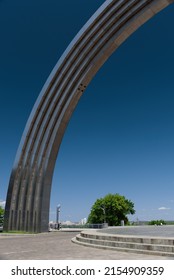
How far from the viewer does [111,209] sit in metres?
69.9

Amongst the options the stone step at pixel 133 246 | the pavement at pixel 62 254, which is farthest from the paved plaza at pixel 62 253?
the stone step at pixel 133 246

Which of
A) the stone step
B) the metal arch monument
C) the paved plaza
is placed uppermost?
the metal arch monument

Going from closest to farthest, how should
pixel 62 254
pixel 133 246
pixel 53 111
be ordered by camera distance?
pixel 62 254 → pixel 133 246 → pixel 53 111

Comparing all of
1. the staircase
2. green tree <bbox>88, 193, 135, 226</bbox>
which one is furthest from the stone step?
green tree <bbox>88, 193, 135, 226</bbox>

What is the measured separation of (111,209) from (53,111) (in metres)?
45.3

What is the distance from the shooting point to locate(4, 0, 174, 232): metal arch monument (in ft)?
90.6

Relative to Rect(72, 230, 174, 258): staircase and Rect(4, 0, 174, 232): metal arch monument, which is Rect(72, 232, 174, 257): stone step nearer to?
Rect(72, 230, 174, 258): staircase

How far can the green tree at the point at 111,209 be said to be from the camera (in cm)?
6850

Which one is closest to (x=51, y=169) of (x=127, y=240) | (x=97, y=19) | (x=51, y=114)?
(x=51, y=114)

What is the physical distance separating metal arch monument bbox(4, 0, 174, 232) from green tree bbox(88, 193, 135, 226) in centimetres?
4042

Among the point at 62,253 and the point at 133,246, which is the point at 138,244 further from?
the point at 62,253

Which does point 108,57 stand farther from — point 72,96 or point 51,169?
point 51,169

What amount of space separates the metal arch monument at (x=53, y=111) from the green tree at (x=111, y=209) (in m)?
40.4

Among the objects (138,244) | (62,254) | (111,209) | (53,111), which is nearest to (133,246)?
(138,244)
